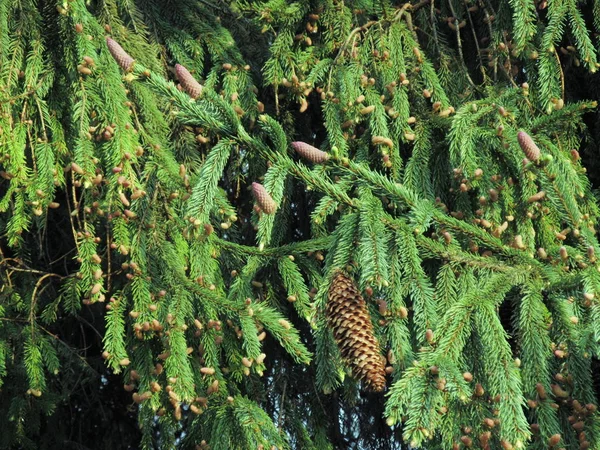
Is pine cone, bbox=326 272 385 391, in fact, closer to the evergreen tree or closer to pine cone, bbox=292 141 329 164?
the evergreen tree

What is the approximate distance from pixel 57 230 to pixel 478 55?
1639 millimetres

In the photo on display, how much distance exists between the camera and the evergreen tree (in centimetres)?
184

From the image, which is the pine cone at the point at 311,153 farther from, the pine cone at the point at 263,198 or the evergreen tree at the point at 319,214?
the pine cone at the point at 263,198

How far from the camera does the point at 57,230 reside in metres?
3.40

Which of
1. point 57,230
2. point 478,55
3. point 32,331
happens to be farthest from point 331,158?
point 57,230

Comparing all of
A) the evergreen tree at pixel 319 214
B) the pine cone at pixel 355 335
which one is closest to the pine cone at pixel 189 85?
the evergreen tree at pixel 319 214

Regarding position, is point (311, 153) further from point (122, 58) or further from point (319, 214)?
point (122, 58)

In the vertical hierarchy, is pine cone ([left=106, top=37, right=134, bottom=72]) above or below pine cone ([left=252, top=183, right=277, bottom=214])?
above

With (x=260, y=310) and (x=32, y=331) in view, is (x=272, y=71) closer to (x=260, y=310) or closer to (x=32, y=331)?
(x=260, y=310)

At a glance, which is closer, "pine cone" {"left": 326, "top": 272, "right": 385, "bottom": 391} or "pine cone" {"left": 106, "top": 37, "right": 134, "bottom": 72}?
"pine cone" {"left": 326, "top": 272, "right": 385, "bottom": 391}

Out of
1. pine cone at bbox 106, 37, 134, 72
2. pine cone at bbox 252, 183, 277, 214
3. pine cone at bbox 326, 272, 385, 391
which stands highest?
pine cone at bbox 106, 37, 134, 72

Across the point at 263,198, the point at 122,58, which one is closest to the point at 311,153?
the point at 263,198

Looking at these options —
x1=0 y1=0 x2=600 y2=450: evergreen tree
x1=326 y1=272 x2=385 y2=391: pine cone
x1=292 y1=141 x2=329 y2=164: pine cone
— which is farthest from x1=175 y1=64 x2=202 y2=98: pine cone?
x1=326 y1=272 x2=385 y2=391: pine cone

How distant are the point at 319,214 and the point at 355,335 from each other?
0.33 metres
